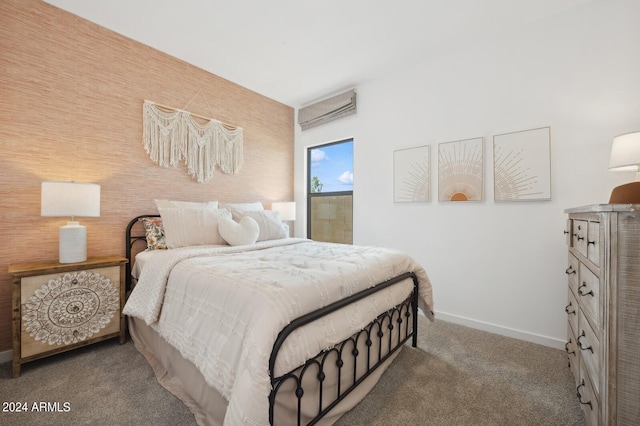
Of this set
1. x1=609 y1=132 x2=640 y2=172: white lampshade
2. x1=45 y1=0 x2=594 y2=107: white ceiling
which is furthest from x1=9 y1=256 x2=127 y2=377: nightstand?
x1=609 y1=132 x2=640 y2=172: white lampshade

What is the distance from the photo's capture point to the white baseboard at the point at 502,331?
7.09 feet

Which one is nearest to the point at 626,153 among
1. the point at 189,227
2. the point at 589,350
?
the point at 589,350

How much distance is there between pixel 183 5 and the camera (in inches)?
83.5

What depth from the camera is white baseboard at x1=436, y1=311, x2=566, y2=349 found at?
216 centimetres

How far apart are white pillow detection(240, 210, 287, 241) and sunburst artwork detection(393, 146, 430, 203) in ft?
4.47

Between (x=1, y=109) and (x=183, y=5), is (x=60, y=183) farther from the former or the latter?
(x=183, y=5)

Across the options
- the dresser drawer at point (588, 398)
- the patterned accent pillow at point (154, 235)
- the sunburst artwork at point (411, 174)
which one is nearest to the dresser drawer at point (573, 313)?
the dresser drawer at point (588, 398)

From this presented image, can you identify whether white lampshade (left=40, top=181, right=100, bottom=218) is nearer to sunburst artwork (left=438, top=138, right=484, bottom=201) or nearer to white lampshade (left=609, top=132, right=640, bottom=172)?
sunburst artwork (left=438, top=138, right=484, bottom=201)

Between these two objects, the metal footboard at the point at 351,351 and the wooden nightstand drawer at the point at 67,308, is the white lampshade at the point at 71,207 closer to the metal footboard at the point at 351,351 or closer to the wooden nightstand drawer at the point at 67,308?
the wooden nightstand drawer at the point at 67,308

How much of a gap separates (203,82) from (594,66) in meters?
3.62

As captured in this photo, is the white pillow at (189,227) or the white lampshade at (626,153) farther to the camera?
the white pillow at (189,227)

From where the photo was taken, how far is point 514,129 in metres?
2.35

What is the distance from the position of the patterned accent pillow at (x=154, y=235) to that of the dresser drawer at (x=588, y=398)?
287 cm

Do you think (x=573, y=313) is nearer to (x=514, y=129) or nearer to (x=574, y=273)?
(x=574, y=273)
